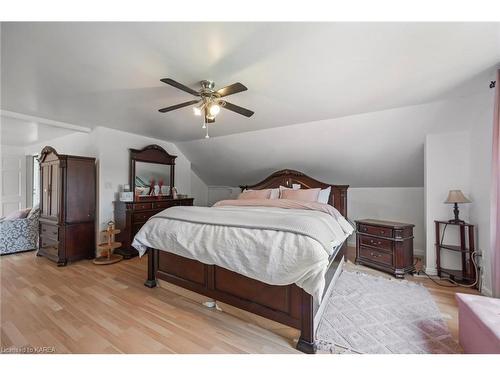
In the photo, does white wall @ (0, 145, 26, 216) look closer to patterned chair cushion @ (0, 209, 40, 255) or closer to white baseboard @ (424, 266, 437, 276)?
patterned chair cushion @ (0, 209, 40, 255)

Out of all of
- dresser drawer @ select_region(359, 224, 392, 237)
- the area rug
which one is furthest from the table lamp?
the area rug

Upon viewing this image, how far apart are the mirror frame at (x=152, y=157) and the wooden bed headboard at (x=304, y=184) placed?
1.94 m

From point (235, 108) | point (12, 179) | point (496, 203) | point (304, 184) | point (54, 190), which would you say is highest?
point (235, 108)

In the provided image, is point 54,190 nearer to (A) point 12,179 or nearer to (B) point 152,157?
(B) point 152,157

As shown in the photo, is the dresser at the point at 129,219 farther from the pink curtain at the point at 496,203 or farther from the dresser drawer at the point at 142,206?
the pink curtain at the point at 496,203

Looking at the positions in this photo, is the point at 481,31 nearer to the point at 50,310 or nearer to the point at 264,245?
the point at 264,245

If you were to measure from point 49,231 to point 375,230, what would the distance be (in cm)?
535

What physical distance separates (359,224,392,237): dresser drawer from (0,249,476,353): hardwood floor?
2.44ft

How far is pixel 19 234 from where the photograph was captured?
12.7ft

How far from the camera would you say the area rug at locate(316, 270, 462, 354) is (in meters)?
1.58

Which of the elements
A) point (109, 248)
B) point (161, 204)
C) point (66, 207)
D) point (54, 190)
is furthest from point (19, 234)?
point (161, 204)

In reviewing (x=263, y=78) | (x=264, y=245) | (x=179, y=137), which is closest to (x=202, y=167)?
(x=179, y=137)
